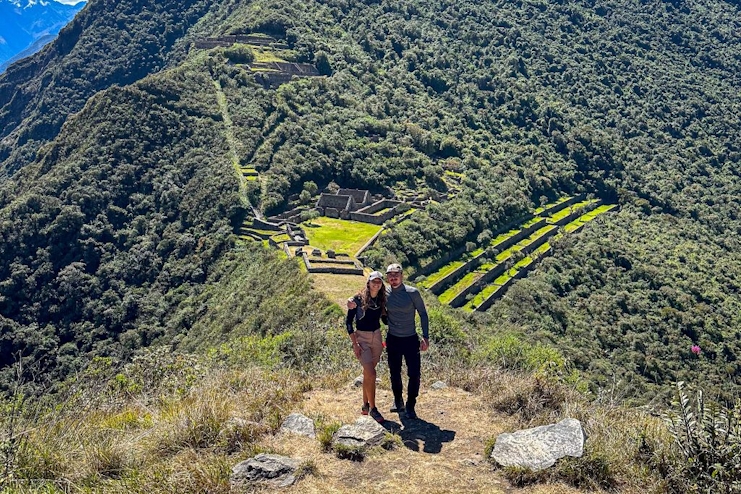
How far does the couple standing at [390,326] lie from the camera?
24.1 feet

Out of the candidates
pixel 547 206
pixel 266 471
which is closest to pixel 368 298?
pixel 266 471

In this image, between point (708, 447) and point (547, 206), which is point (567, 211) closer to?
point (547, 206)

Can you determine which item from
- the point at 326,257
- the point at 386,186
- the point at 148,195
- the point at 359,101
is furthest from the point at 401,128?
the point at 326,257

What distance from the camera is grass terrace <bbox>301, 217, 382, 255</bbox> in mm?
35312

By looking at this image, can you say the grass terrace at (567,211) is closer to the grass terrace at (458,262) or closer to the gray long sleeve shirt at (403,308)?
the grass terrace at (458,262)

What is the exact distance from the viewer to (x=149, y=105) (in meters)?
52.3

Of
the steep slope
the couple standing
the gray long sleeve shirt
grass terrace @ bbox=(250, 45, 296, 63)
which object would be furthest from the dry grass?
the steep slope

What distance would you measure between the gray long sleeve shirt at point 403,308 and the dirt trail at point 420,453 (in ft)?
4.00

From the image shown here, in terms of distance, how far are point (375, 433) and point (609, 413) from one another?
9.69 feet

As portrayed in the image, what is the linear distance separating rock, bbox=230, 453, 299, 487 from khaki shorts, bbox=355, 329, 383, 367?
178 cm

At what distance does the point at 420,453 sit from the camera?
666 cm

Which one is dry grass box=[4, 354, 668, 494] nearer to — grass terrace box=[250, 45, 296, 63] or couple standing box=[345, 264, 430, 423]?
couple standing box=[345, 264, 430, 423]

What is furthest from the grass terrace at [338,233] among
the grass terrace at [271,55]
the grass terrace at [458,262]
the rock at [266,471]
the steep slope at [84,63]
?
the steep slope at [84,63]

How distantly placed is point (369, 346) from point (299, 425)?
4.26 feet
